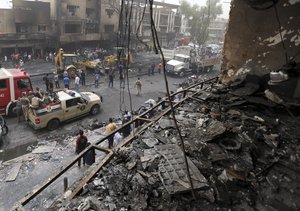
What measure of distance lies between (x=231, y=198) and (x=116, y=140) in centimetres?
646

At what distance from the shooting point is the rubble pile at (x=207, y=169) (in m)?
3.32

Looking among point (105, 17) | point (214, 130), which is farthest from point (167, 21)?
point (214, 130)

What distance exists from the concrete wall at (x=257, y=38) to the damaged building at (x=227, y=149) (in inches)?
1.1

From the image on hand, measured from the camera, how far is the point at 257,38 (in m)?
7.66

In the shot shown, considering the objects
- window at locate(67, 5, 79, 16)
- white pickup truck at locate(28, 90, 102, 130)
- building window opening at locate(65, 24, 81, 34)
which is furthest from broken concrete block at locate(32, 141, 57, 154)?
window at locate(67, 5, 79, 16)

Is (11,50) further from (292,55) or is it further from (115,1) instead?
(292,55)

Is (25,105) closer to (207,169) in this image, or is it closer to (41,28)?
(207,169)

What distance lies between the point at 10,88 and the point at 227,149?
487 inches

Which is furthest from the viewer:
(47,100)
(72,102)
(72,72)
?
(72,72)

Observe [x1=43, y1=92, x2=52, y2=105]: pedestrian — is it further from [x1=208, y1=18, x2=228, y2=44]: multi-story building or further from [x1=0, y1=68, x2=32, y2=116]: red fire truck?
[x1=208, y1=18, x2=228, y2=44]: multi-story building

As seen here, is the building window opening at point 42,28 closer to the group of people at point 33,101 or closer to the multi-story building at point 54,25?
the multi-story building at point 54,25

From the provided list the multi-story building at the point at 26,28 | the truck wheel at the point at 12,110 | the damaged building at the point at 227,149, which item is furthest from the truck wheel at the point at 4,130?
the multi-story building at the point at 26,28

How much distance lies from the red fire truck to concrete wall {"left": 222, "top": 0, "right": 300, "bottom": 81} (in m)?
10.7

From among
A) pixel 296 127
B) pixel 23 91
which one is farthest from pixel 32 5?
pixel 296 127
